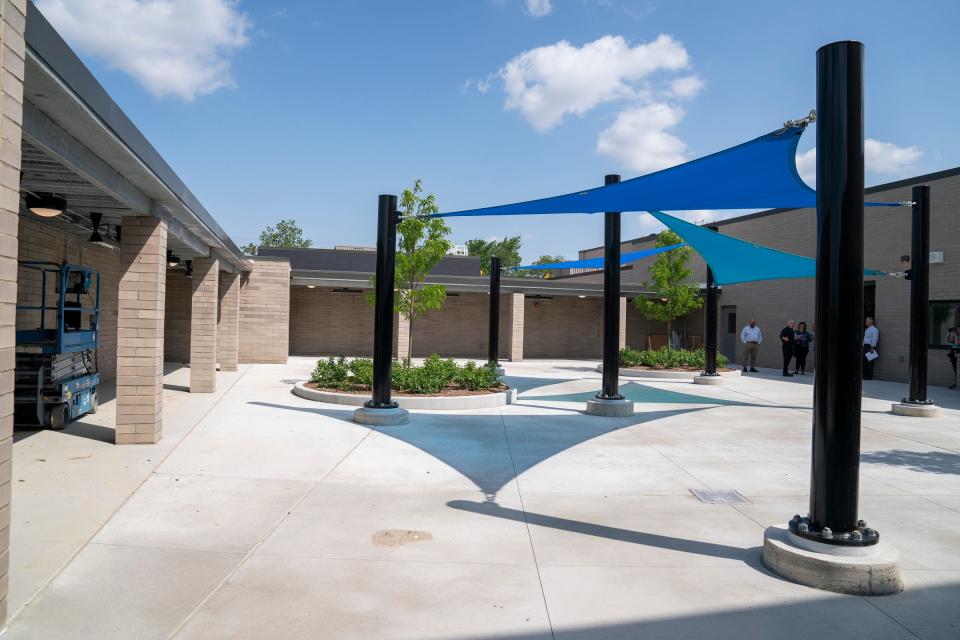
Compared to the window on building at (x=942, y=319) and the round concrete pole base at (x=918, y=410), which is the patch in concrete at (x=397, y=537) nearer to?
the round concrete pole base at (x=918, y=410)

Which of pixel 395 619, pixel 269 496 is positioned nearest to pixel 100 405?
pixel 269 496

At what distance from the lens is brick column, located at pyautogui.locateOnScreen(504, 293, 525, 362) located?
81.5 ft

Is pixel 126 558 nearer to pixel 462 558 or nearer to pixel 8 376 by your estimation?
pixel 8 376

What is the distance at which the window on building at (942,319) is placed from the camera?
1734 centimetres

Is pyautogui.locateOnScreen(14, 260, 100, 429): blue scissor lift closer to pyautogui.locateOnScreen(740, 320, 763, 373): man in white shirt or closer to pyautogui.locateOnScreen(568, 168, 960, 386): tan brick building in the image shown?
pyautogui.locateOnScreen(740, 320, 763, 373): man in white shirt

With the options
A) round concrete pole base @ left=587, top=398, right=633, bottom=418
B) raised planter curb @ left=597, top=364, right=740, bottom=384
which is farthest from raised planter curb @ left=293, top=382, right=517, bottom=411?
raised planter curb @ left=597, top=364, right=740, bottom=384

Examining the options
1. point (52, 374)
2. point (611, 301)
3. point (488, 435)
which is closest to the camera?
point (52, 374)

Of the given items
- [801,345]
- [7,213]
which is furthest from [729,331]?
[7,213]

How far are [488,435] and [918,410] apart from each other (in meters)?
8.18

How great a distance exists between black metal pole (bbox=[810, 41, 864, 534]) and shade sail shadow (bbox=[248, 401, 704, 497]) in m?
3.17

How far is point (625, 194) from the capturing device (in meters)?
8.82

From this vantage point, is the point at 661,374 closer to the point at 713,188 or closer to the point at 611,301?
the point at 611,301

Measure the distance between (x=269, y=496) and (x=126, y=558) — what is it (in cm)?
171

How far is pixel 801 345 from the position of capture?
20.8 meters
